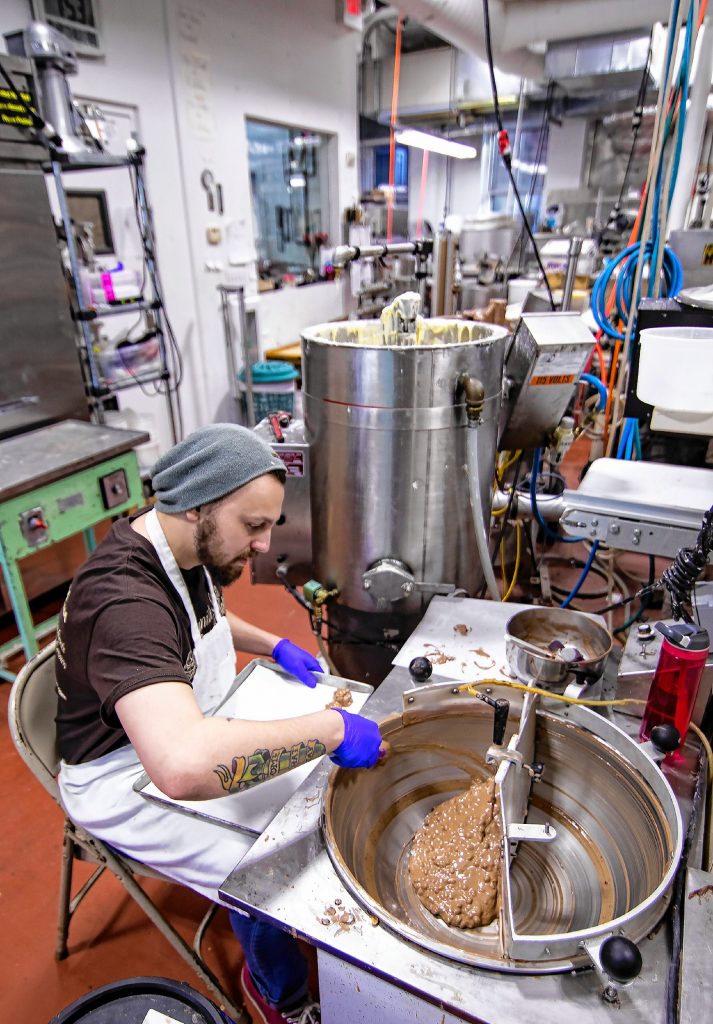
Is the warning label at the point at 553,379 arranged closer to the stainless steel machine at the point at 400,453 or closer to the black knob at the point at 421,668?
the stainless steel machine at the point at 400,453

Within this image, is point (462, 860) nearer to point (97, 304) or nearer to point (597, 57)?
point (97, 304)

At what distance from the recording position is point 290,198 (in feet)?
20.6

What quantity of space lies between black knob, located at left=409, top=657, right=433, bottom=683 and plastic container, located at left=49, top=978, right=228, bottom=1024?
0.62 m

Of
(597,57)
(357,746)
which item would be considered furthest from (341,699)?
(597,57)

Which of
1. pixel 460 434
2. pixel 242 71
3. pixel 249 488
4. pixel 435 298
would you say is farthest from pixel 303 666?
pixel 242 71

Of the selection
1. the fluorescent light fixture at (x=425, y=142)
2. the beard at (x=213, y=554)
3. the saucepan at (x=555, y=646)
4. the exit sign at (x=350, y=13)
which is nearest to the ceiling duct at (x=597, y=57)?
the exit sign at (x=350, y=13)

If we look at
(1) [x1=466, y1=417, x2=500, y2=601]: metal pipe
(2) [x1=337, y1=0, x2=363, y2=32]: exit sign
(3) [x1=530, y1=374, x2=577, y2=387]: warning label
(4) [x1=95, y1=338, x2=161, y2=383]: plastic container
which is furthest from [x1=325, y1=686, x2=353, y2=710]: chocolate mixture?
(2) [x1=337, y1=0, x2=363, y2=32]: exit sign

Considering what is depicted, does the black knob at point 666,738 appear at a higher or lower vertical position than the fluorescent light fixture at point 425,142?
lower

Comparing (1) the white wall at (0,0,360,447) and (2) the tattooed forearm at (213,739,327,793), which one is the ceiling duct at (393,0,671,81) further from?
(2) the tattooed forearm at (213,739,327,793)

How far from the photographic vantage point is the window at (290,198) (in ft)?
18.5

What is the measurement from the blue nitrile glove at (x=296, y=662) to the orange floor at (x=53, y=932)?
73 cm

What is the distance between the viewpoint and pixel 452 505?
1.54m

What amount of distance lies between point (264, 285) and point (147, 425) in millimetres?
2031

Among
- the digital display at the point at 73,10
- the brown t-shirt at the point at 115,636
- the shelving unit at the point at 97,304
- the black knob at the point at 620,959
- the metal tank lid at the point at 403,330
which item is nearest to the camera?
the black knob at the point at 620,959
